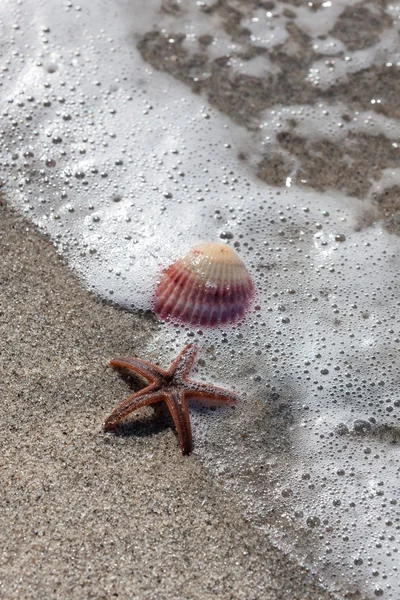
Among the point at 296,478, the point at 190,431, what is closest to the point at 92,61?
the point at 190,431

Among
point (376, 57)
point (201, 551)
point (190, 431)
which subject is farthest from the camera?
point (376, 57)

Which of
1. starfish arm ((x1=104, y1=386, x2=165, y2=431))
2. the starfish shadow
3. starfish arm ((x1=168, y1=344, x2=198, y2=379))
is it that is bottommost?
the starfish shadow

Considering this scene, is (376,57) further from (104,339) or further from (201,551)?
(201,551)

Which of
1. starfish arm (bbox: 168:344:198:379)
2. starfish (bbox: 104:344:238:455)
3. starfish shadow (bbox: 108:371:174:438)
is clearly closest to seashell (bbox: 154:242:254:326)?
starfish arm (bbox: 168:344:198:379)

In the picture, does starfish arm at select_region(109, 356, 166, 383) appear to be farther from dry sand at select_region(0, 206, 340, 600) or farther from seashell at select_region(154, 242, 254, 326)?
seashell at select_region(154, 242, 254, 326)

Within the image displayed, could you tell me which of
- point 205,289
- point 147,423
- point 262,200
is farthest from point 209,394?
point 262,200

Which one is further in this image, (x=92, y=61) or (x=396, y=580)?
(x=92, y=61)

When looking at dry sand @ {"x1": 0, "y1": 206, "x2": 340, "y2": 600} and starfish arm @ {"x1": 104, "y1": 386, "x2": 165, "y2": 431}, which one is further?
starfish arm @ {"x1": 104, "y1": 386, "x2": 165, "y2": 431}
